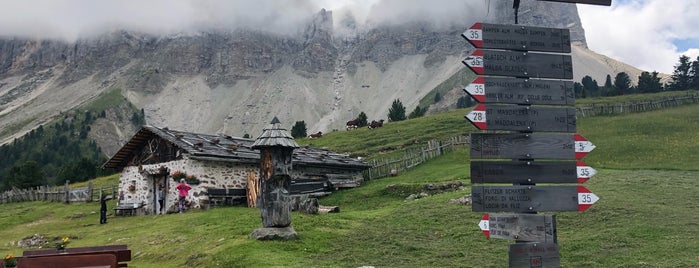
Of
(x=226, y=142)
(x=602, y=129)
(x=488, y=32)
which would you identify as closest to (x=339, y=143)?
(x=602, y=129)

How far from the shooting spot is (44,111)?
184m

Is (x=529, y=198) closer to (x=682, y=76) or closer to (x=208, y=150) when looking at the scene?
(x=208, y=150)

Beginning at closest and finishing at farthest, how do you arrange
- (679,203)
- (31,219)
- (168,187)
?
(679,203) → (168,187) → (31,219)

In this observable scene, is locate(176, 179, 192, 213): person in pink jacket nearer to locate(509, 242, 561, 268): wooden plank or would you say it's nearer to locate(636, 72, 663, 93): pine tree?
locate(509, 242, 561, 268): wooden plank

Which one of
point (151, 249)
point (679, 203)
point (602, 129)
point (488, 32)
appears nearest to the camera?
point (488, 32)

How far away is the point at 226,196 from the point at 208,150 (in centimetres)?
240

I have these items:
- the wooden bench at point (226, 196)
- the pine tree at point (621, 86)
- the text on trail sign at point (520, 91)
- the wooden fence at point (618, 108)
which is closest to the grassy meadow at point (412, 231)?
the wooden bench at point (226, 196)

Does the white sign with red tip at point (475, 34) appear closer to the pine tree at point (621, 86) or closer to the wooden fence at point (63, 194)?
the wooden fence at point (63, 194)

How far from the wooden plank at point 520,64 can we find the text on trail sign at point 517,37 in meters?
0.12

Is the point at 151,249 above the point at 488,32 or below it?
below

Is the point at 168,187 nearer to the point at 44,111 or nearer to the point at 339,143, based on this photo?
the point at 339,143

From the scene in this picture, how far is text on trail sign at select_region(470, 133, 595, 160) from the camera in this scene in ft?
26.9

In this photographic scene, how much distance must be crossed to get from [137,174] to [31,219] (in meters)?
7.81

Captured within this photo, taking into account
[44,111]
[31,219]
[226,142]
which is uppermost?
[44,111]
